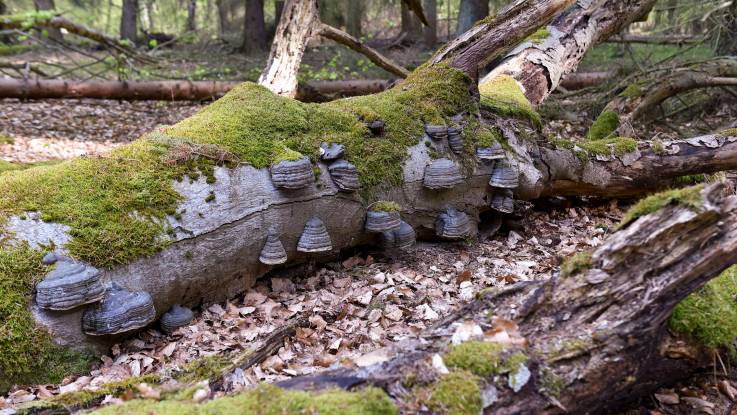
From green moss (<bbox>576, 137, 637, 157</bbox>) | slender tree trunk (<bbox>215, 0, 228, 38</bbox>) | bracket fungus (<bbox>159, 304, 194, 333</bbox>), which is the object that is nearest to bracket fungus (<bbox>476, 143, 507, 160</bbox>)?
green moss (<bbox>576, 137, 637, 157</bbox>)

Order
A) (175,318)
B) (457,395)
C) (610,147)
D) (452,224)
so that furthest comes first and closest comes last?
(610,147), (452,224), (175,318), (457,395)

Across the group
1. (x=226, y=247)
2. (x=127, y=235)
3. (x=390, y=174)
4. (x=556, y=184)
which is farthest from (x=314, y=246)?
(x=556, y=184)

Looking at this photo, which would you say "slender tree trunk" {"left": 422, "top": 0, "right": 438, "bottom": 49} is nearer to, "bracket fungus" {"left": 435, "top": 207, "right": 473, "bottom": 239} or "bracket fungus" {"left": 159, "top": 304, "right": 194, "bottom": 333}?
"bracket fungus" {"left": 435, "top": 207, "right": 473, "bottom": 239}

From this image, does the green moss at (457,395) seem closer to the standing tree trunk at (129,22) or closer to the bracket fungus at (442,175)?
the bracket fungus at (442,175)

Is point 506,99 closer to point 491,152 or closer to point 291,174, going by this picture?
point 491,152

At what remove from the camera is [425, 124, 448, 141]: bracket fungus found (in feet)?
18.1

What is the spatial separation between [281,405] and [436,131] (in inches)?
154

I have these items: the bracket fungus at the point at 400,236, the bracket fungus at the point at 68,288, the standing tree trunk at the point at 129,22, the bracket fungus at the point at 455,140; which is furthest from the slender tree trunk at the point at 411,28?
the bracket fungus at the point at 68,288

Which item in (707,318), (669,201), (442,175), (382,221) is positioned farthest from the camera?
(442,175)

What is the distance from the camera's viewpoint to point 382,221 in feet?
16.1

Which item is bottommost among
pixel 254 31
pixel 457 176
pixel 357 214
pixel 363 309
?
pixel 363 309

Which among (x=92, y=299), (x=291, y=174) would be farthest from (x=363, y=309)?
(x=92, y=299)

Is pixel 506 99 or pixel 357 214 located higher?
pixel 506 99

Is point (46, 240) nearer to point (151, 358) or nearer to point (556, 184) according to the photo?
point (151, 358)
